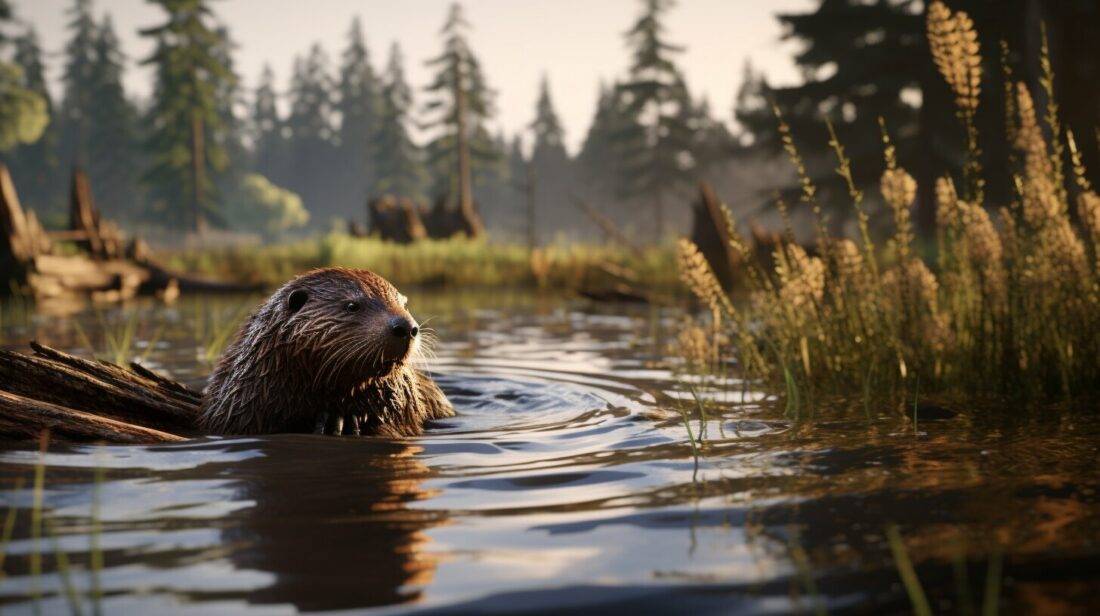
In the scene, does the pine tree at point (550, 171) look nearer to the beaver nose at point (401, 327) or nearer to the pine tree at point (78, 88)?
the pine tree at point (78, 88)

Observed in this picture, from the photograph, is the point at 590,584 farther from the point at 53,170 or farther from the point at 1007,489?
the point at 53,170

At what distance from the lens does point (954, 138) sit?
2836 centimetres

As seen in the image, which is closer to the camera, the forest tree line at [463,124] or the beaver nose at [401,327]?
the beaver nose at [401,327]

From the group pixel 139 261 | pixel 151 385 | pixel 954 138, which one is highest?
pixel 954 138

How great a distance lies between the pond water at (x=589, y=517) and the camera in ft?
9.05

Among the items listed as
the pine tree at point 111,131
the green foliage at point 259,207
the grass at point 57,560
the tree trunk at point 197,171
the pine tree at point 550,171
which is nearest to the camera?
the grass at point 57,560

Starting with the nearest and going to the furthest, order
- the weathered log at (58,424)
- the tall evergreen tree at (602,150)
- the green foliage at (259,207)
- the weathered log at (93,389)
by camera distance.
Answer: the weathered log at (58,424) → the weathered log at (93,389) → the tall evergreen tree at (602,150) → the green foliage at (259,207)

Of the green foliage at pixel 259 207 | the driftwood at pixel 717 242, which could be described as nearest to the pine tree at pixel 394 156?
the green foliage at pixel 259 207

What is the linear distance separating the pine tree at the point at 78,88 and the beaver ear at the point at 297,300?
87.7m

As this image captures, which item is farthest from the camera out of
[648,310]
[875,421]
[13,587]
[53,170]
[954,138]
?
[53,170]

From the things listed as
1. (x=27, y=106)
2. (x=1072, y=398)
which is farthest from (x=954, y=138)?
(x=27, y=106)

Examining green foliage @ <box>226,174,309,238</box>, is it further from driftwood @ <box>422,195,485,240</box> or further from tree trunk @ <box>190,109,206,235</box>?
driftwood @ <box>422,195,485,240</box>

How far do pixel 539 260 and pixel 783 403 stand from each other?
1683cm

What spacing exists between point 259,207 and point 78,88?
19.8 meters
